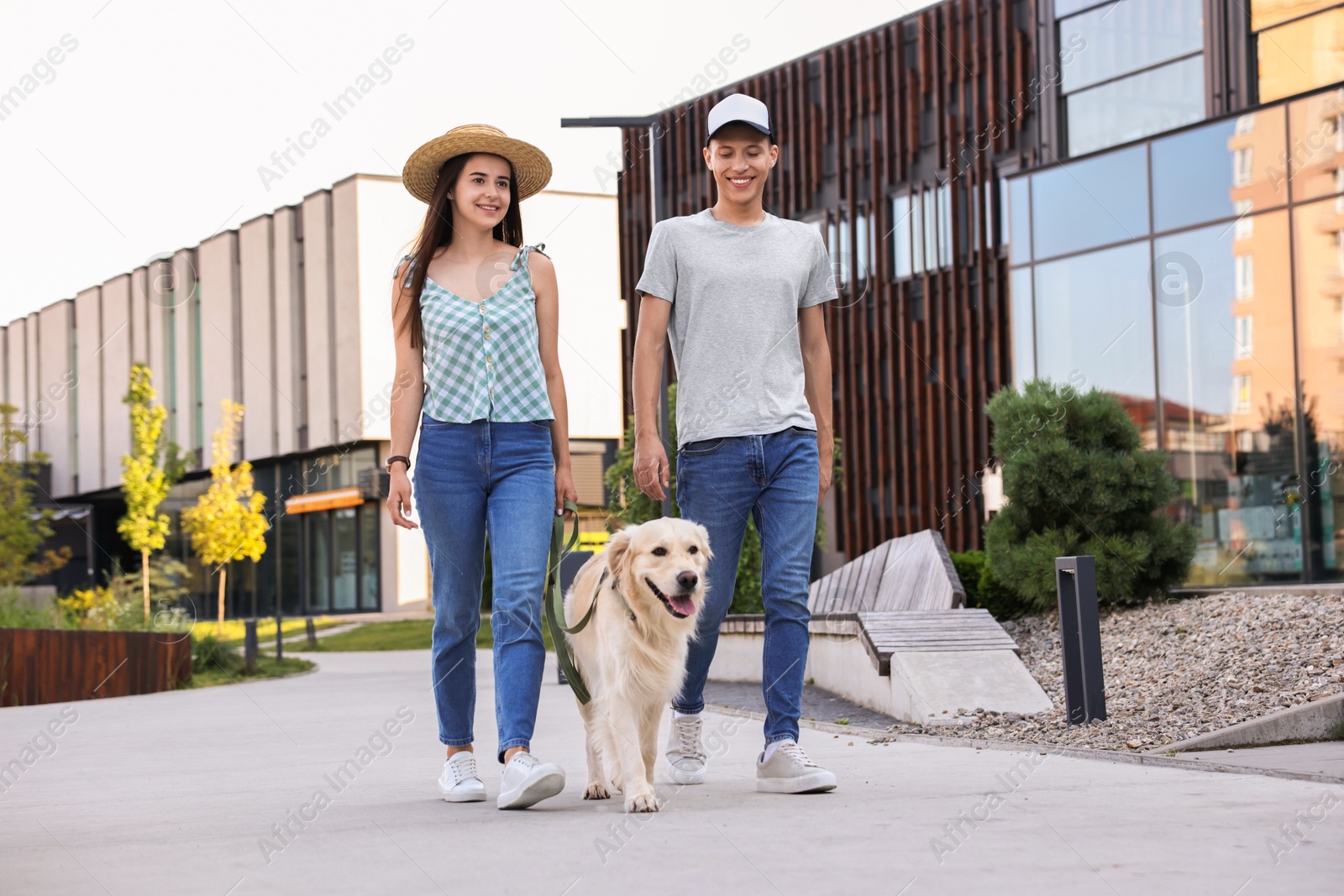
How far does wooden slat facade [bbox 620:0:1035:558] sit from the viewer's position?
98.9 ft

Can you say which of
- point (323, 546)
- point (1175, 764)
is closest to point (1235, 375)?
point (1175, 764)

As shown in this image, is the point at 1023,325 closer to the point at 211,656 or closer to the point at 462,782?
the point at 211,656

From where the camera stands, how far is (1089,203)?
18406mm

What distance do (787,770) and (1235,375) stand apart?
519 inches

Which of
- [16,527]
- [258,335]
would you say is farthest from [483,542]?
[258,335]

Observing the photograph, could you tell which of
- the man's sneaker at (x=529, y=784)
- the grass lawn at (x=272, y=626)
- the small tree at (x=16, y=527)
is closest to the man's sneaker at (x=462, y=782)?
the man's sneaker at (x=529, y=784)

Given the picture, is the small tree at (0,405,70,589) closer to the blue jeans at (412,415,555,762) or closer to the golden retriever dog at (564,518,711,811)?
the blue jeans at (412,415,555,762)

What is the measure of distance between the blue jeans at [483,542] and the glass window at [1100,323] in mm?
14038

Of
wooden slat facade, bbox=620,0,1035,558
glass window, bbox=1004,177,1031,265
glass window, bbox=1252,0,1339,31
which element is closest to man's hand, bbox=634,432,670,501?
glass window, bbox=1252,0,1339,31

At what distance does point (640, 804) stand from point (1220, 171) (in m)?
14.4

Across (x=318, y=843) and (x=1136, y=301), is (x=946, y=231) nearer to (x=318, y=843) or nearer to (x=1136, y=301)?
(x=1136, y=301)

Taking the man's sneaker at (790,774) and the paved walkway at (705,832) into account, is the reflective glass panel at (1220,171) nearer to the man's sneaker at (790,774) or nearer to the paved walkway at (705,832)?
the paved walkway at (705,832)

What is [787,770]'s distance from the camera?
4.79m

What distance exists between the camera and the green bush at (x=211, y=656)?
1731 cm
